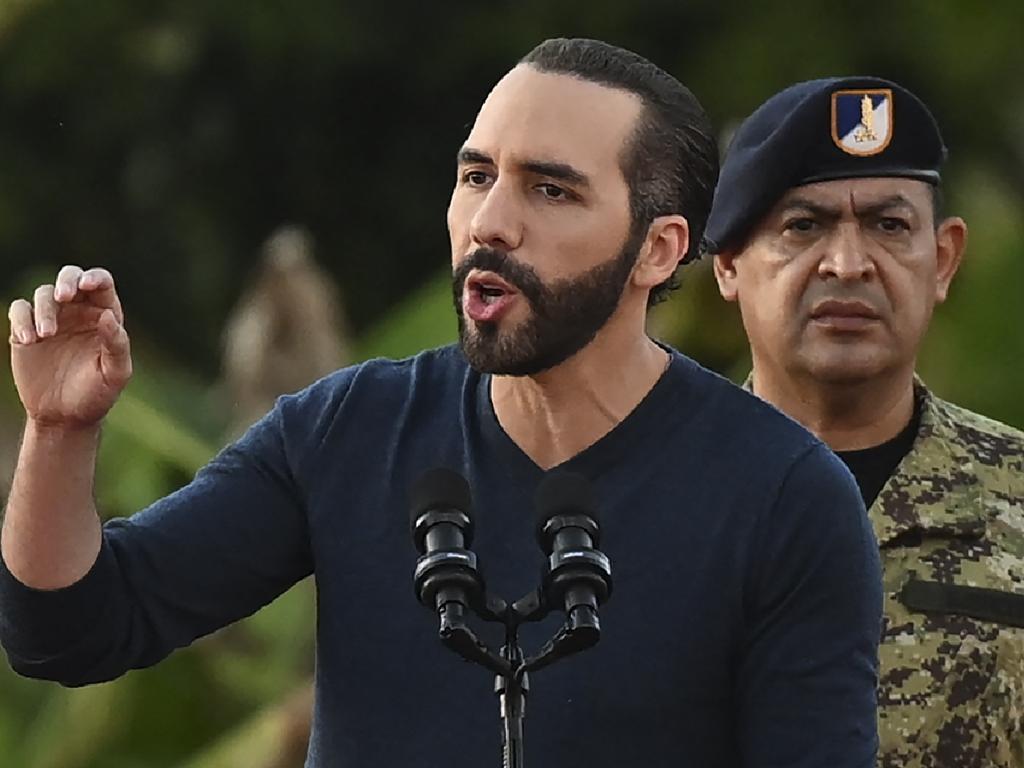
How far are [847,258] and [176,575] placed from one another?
1474mm

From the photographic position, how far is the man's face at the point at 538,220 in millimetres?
3625

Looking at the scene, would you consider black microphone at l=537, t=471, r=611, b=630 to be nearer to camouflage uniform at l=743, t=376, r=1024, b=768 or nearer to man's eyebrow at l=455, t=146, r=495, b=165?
man's eyebrow at l=455, t=146, r=495, b=165

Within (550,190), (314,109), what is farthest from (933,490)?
(314,109)

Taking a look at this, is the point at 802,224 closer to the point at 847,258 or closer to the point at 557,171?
the point at 847,258

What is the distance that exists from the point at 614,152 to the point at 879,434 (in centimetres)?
127

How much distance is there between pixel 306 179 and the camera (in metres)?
14.4

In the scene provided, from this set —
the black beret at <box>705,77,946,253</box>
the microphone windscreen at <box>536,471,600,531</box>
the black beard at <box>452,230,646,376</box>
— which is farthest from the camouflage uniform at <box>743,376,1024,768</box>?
the microphone windscreen at <box>536,471,600,531</box>

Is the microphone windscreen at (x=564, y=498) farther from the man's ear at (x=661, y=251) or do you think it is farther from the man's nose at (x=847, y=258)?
the man's nose at (x=847, y=258)

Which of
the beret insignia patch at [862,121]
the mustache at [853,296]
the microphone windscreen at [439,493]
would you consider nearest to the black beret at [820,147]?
the beret insignia patch at [862,121]

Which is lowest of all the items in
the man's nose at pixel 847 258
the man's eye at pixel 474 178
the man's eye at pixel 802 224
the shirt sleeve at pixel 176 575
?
the shirt sleeve at pixel 176 575

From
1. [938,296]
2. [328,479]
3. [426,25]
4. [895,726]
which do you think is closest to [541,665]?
[328,479]

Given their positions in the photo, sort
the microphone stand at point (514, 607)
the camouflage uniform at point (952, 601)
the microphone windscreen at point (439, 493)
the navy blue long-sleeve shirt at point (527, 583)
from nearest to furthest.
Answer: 1. the microphone stand at point (514, 607)
2. the microphone windscreen at point (439, 493)
3. the navy blue long-sleeve shirt at point (527, 583)
4. the camouflage uniform at point (952, 601)

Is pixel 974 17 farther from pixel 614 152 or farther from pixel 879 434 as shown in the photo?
pixel 614 152

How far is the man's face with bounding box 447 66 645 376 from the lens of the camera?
3.62m
